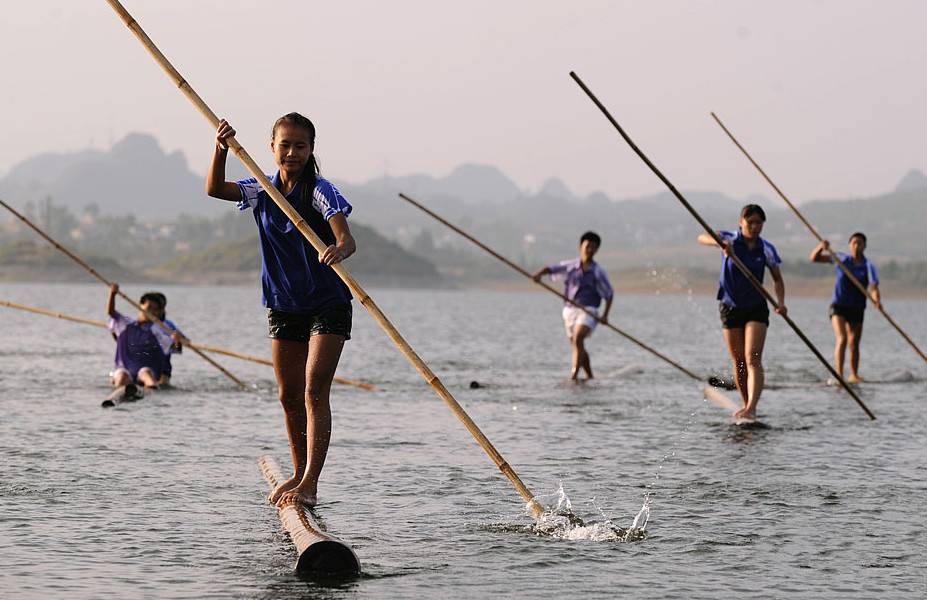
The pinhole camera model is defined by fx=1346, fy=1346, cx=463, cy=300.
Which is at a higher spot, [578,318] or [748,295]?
[748,295]

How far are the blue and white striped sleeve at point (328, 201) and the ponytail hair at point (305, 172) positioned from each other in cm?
4

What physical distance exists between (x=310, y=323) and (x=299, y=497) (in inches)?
38.7

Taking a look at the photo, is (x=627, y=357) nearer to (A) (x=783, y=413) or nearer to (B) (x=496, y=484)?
(A) (x=783, y=413)

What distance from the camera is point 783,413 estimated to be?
15148 mm

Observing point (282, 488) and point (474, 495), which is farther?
point (474, 495)

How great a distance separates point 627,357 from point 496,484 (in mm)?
22078

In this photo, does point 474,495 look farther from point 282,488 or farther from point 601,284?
point 601,284

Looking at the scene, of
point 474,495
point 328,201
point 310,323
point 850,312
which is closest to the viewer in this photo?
point 328,201

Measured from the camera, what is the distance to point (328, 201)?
7.31 metres

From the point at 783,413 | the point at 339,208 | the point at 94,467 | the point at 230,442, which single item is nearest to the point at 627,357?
the point at 783,413

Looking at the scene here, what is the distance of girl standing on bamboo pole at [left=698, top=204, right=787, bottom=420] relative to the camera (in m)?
12.8

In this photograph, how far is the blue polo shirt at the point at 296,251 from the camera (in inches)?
292

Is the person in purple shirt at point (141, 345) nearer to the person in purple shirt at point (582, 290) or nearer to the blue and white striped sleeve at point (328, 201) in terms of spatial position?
the person in purple shirt at point (582, 290)

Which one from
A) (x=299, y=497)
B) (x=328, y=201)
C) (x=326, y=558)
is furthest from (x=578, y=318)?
(x=326, y=558)
